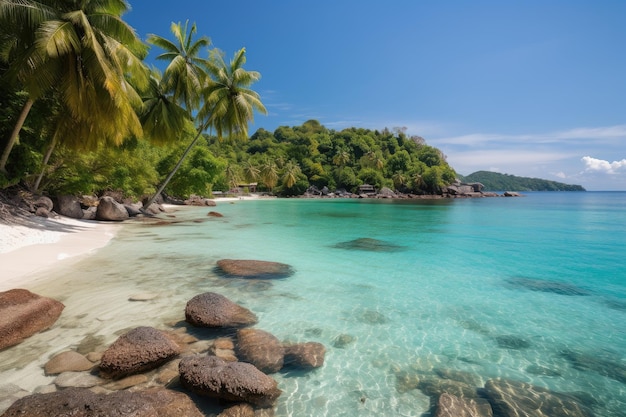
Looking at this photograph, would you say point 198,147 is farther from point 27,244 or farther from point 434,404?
point 434,404

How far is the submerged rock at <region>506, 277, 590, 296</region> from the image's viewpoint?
898 centimetres

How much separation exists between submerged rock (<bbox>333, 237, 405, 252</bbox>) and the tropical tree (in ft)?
43.2

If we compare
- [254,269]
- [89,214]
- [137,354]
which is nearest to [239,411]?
[137,354]

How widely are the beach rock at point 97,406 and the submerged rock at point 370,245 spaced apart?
1159cm

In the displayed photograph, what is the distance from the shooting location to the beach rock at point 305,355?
15.5 ft

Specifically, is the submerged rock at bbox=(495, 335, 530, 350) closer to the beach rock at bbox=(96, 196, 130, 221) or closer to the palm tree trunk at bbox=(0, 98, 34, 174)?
the palm tree trunk at bbox=(0, 98, 34, 174)

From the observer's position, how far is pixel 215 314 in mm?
5824

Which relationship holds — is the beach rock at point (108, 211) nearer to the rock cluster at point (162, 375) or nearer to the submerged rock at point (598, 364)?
the rock cluster at point (162, 375)

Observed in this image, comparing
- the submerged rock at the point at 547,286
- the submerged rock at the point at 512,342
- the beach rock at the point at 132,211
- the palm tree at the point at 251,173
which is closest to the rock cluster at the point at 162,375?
the submerged rock at the point at 512,342

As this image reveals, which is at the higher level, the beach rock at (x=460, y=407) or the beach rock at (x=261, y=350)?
the beach rock at (x=261, y=350)

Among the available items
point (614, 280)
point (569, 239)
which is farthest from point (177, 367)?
point (569, 239)

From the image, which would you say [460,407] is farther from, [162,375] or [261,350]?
[162,375]

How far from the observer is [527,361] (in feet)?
Result: 16.6

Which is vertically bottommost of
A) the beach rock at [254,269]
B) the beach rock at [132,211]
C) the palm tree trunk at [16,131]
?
the beach rock at [254,269]
